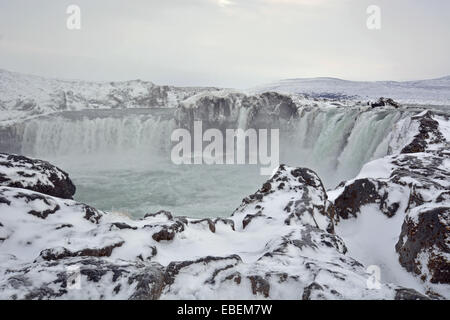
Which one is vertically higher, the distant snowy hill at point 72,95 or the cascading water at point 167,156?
the distant snowy hill at point 72,95

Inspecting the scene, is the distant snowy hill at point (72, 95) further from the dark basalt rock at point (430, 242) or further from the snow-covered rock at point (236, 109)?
the dark basalt rock at point (430, 242)

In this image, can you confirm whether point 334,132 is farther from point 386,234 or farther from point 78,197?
point 78,197

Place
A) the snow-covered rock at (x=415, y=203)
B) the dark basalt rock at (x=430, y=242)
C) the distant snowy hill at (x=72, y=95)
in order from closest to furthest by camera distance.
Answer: the dark basalt rock at (x=430, y=242)
the snow-covered rock at (x=415, y=203)
the distant snowy hill at (x=72, y=95)

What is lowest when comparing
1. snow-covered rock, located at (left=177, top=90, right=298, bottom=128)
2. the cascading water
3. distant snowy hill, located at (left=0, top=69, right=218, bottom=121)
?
the cascading water

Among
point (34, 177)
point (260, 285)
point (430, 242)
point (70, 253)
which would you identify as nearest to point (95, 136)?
point (34, 177)

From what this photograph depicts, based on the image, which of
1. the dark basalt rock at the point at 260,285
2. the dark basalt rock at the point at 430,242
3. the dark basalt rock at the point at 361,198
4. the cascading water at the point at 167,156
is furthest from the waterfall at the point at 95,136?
the dark basalt rock at the point at 260,285

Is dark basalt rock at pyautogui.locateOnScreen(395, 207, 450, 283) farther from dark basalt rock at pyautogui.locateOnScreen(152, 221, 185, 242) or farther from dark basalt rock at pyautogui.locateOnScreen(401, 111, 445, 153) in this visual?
dark basalt rock at pyautogui.locateOnScreen(401, 111, 445, 153)

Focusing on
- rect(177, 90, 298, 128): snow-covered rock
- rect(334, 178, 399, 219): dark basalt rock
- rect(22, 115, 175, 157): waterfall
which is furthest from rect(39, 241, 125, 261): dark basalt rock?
→ rect(22, 115, 175, 157): waterfall
